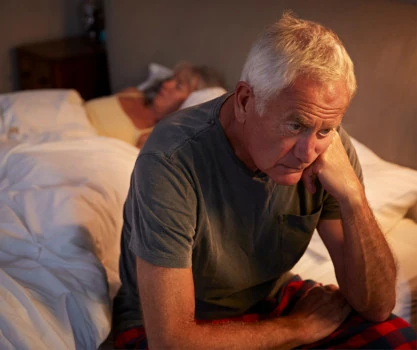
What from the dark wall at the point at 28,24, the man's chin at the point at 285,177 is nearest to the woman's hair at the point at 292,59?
the man's chin at the point at 285,177

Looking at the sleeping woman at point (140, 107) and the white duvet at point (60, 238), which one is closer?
the white duvet at point (60, 238)

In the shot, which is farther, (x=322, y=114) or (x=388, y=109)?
(x=388, y=109)

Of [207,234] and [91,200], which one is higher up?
[207,234]

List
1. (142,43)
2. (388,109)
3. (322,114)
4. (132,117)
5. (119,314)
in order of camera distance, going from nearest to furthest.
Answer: (322,114), (119,314), (388,109), (132,117), (142,43)

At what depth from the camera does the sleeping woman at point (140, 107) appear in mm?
2475

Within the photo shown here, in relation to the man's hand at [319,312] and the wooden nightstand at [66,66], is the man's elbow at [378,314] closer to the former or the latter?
the man's hand at [319,312]

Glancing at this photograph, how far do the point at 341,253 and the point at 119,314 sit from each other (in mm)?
517

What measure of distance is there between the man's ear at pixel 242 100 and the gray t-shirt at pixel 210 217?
2.4 inches

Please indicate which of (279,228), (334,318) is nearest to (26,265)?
(279,228)

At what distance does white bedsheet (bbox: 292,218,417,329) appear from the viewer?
1.39 metres

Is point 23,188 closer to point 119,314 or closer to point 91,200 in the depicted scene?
point 91,200

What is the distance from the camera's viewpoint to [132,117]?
8.49 ft

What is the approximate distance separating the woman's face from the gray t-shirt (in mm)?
1277

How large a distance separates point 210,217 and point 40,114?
1500 millimetres
